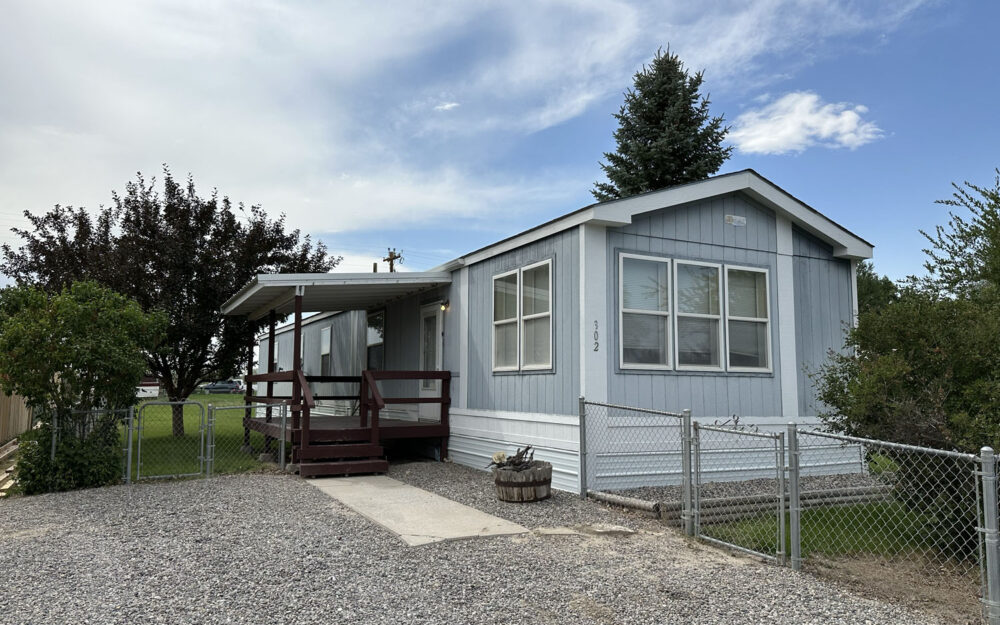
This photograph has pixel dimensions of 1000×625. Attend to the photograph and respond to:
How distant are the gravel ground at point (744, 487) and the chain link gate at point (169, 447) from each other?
5.48 m

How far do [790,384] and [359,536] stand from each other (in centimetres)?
594

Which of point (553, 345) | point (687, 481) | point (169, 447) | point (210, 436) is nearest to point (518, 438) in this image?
point (553, 345)

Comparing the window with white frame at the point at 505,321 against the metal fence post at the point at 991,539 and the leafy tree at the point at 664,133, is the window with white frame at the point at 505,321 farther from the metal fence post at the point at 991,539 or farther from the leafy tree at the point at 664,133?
the leafy tree at the point at 664,133

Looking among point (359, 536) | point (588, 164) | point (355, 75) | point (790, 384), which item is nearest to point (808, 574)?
point (359, 536)

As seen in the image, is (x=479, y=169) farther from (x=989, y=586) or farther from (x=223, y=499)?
(x=989, y=586)

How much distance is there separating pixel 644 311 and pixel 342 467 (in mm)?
4259

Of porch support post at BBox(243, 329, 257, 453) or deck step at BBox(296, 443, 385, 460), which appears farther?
porch support post at BBox(243, 329, 257, 453)

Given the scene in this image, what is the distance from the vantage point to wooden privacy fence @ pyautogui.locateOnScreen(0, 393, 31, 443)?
1268 centimetres

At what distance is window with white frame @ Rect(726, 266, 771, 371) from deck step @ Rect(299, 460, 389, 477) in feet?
15.2

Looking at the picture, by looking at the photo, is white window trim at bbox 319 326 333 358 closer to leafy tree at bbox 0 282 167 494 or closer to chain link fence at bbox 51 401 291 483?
chain link fence at bbox 51 401 291 483

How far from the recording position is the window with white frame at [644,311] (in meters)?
7.77

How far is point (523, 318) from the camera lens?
Answer: 8539mm

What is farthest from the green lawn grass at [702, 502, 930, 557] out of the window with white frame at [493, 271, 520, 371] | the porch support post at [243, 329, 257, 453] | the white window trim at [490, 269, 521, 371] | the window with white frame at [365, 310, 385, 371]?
the window with white frame at [365, 310, 385, 371]

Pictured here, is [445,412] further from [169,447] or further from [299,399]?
[169,447]
